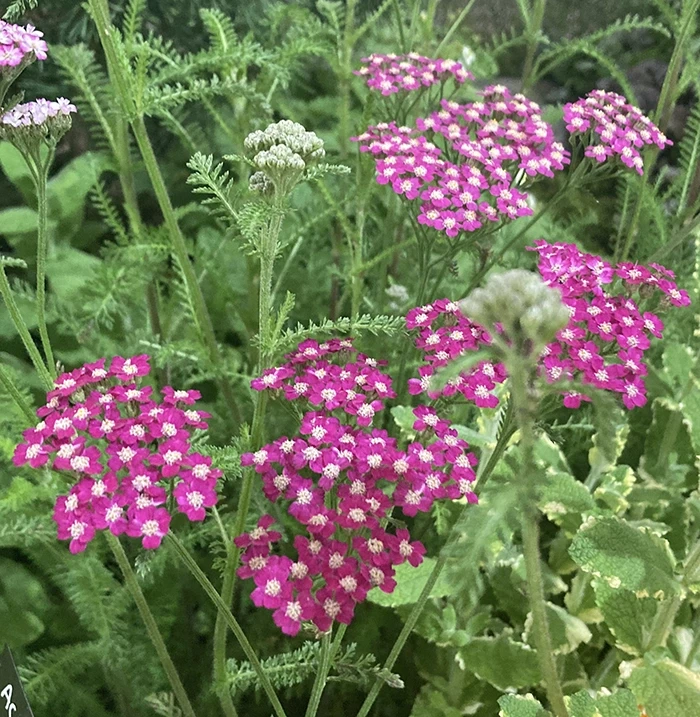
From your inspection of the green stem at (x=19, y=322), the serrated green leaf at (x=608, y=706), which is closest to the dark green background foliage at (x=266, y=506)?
the serrated green leaf at (x=608, y=706)

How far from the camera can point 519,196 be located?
2.96ft

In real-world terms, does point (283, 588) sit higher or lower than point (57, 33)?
lower

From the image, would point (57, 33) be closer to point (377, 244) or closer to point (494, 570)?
point (377, 244)

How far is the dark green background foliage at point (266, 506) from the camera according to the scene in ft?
2.54

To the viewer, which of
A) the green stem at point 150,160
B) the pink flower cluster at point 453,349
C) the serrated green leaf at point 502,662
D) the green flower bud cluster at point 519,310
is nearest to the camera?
the green flower bud cluster at point 519,310

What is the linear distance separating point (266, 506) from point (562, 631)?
44cm

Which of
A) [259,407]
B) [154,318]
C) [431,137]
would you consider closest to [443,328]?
[259,407]

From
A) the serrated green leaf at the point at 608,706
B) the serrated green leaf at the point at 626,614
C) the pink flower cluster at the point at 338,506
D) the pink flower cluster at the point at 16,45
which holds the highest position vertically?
the pink flower cluster at the point at 16,45

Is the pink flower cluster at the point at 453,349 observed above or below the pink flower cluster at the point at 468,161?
below

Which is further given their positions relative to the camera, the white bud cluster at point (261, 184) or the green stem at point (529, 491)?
the white bud cluster at point (261, 184)

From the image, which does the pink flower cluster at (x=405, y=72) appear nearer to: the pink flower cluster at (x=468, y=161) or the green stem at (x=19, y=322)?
the pink flower cluster at (x=468, y=161)

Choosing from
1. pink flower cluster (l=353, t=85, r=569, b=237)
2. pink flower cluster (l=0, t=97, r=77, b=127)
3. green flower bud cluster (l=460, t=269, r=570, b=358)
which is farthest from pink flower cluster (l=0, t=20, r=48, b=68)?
green flower bud cluster (l=460, t=269, r=570, b=358)

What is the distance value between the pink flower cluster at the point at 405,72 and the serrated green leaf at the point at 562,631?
0.71 meters

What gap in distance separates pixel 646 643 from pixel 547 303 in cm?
60
